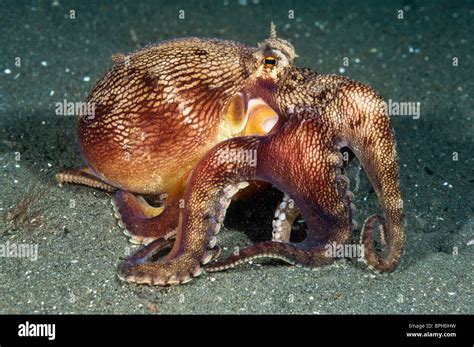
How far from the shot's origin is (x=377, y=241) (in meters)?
3.91

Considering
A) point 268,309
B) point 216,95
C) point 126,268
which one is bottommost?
point 268,309

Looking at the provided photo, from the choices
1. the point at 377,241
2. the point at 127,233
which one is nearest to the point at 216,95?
the point at 127,233

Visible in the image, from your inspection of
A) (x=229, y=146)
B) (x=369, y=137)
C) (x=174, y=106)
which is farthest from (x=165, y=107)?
(x=369, y=137)

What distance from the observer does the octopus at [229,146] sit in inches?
122

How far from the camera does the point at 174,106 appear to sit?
10.7 feet

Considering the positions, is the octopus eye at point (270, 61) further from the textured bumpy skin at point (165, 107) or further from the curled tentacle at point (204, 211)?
the curled tentacle at point (204, 211)

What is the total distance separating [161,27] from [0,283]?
5565 millimetres

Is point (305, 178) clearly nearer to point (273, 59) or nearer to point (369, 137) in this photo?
point (369, 137)

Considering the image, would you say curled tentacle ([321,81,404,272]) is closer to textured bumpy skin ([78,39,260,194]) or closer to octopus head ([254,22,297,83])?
octopus head ([254,22,297,83])

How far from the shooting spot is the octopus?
10.2 feet

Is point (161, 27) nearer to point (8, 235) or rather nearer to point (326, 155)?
point (8, 235)

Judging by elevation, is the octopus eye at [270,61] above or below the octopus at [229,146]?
above

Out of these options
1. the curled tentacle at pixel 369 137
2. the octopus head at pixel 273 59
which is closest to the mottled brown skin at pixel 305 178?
the curled tentacle at pixel 369 137

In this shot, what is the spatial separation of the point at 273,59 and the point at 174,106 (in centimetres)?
64
